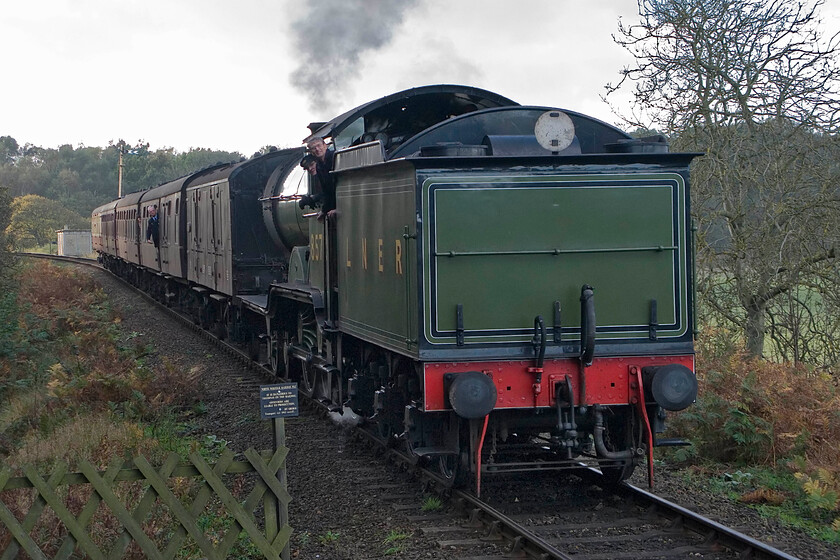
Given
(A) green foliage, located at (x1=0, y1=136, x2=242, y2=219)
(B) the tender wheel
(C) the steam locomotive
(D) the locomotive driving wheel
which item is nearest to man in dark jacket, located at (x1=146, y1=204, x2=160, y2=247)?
(B) the tender wheel

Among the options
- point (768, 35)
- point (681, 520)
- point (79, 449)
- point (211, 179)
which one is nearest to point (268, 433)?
point (79, 449)

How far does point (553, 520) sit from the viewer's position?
21.7 ft

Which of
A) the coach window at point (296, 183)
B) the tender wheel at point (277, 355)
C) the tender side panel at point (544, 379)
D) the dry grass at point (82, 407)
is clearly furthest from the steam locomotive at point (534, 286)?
the tender wheel at point (277, 355)

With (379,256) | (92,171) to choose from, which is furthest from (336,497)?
(92,171)

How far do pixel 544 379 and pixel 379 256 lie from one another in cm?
176

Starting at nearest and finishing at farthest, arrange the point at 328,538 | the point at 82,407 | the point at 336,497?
the point at 328,538
the point at 336,497
the point at 82,407

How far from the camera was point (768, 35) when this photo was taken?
43.2 ft

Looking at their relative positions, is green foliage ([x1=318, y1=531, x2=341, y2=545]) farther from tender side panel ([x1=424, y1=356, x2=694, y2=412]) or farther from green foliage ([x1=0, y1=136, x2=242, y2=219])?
green foliage ([x1=0, y1=136, x2=242, y2=219])

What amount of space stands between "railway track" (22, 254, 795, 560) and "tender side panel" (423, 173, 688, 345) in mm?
1256

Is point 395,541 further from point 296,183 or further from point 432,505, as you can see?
point 296,183

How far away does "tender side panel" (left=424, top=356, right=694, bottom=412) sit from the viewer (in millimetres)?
6508

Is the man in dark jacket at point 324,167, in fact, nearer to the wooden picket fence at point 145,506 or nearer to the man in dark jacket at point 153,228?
the wooden picket fence at point 145,506

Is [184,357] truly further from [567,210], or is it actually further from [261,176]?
[567,210]

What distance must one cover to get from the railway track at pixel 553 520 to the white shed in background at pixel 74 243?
57.6 metres
